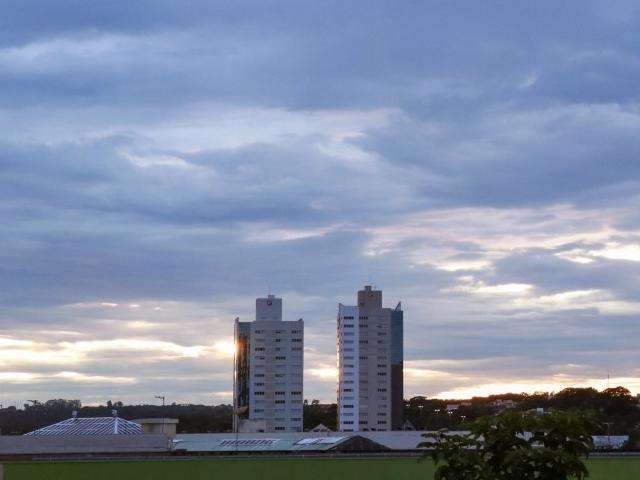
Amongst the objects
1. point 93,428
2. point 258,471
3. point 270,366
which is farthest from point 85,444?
point 270,366

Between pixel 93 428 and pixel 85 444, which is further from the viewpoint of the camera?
pixel 93 428

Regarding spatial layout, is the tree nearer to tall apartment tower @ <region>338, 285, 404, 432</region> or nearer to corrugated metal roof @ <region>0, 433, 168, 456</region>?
corrugated metal roof @ <region>0, 433, 168, 456</region>

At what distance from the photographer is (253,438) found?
121 m

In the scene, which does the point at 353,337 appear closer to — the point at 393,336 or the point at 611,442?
the point at 393,336

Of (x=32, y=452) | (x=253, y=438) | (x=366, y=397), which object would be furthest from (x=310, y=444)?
(x=366, y=397)

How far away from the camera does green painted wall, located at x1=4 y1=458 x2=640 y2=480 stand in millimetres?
57569

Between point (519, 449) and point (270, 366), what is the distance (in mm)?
173526

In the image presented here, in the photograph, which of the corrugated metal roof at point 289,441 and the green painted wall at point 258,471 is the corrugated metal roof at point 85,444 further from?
the green painted wall at point 258,471

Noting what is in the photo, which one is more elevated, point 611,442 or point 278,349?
point 278,349

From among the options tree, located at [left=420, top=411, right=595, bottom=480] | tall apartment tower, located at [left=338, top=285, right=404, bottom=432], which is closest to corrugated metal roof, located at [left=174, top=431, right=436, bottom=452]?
tall apartment tower, located at [left=338, top=285, right=404, bottom=432]

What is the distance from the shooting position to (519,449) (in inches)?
463

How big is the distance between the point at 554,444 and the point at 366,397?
170 meters

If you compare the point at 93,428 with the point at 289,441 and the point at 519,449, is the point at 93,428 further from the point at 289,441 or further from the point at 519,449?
the point at 519,449

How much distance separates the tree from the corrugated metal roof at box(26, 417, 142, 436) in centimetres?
10649
